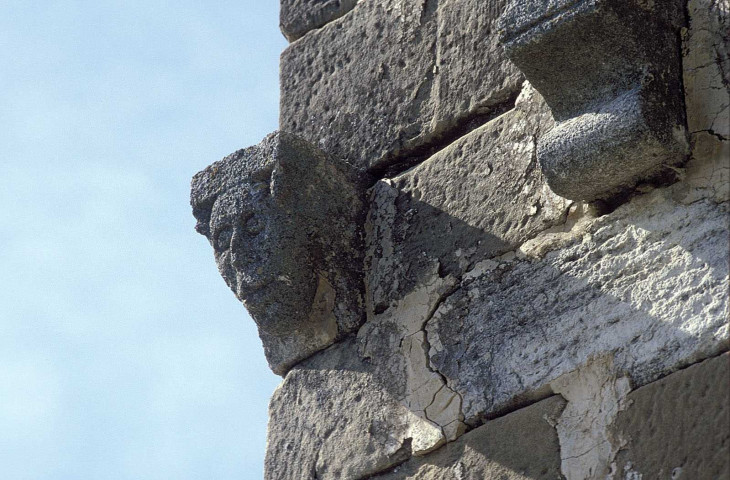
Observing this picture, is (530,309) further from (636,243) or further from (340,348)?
(340,348)

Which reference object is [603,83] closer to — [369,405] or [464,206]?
[464,206]

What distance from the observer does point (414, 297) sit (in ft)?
9.02

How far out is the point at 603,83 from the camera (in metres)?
2.31

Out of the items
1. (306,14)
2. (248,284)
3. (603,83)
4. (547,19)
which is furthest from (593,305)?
(306,14)

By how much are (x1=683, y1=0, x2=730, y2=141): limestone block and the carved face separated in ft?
3.27

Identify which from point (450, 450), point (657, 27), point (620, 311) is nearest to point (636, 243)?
point (620, 311)

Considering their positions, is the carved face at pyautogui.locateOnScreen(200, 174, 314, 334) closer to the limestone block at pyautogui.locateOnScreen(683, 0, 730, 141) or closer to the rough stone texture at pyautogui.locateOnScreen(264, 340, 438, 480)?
the rough stone texture at pyautogui.locateOnScreen(264, 340, 438, 480)

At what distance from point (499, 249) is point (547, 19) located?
56 centimetres

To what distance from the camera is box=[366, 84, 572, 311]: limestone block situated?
2.58 meters

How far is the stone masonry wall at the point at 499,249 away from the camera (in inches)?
86.0

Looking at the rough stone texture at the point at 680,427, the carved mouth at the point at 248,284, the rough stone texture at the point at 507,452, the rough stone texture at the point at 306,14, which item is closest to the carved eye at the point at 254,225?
the carved mouth at the point at 248,284

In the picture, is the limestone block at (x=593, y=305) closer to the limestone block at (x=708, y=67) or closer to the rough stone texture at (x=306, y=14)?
the limestone block at (x=708, y=67)

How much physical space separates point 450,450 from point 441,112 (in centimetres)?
87

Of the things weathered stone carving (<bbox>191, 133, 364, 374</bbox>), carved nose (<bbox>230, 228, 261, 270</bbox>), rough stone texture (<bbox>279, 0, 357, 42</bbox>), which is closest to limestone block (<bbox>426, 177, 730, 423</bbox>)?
weathered stone carving (<bbox>191, 133, 364, 374</bbox>)
